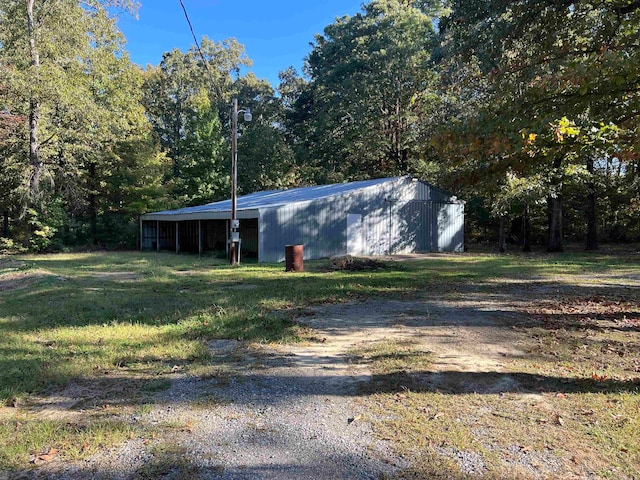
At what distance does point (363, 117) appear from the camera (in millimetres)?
30125

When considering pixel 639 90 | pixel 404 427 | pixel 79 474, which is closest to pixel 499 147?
pixel 639 90

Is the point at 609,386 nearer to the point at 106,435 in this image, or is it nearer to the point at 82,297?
the point at 106,435

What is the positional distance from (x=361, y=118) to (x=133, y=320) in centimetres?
2561

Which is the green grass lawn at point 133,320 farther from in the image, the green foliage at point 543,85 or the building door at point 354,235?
the building door at point 354,235

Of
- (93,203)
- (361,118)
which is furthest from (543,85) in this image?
(93,203)

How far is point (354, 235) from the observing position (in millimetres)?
19766

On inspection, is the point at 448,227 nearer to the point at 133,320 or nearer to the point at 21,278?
the point at 21,278

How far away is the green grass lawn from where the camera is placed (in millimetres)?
3717

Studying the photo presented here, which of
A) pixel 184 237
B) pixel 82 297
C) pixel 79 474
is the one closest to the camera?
pixel 79 474

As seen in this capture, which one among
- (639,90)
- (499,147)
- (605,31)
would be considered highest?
(605,31)

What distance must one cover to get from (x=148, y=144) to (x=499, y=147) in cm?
2597

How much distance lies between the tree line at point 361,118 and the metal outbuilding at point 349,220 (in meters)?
1.86

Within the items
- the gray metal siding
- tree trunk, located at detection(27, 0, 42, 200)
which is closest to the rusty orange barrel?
the gray metal siding

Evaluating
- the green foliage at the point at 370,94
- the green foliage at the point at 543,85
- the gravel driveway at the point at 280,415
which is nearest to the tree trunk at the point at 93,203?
the green foliage at the point at 370,94
